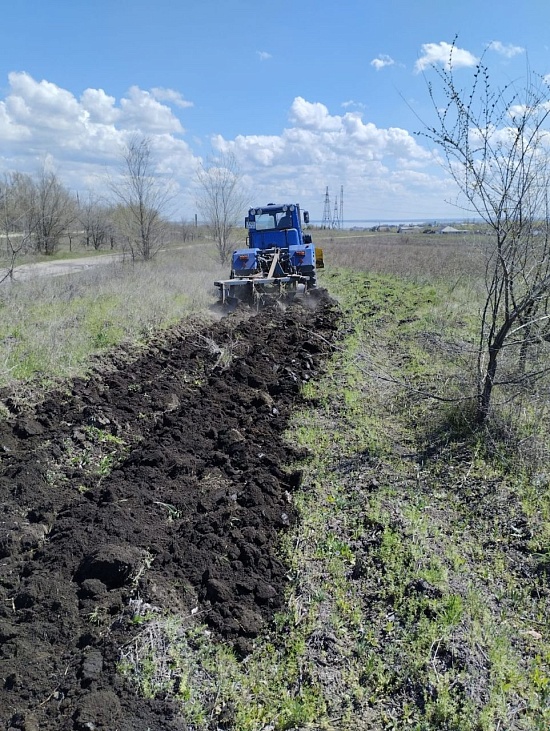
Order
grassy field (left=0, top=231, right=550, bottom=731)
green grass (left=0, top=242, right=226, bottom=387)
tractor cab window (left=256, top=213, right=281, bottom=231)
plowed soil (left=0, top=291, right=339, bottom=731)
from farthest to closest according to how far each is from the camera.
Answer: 1. tractor cab window (left=256, top=213, right=281, bottom=231)
2. green grass (left=0, top=242, right=226, bottom=387)
3. grassy field (left=0, top=231, right=550, bottom=731)
4. plowed soil (left=0, top=291, right=339, bottom=731)

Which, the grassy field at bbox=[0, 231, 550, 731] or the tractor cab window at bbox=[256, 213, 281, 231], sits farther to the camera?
the tractor cab window at bbox=[256, 213, 281, 231]

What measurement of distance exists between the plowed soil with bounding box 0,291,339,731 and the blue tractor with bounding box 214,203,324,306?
616 cm

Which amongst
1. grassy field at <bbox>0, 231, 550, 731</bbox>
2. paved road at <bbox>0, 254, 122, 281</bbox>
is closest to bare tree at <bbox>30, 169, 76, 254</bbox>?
paved road at <bbox>0, 254, 122, 281</bbox>

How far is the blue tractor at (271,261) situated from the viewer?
45.5ft

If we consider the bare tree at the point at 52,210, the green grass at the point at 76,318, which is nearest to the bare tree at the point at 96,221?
the bare tree at the point at 52,210

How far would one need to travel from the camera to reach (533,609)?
361 cm

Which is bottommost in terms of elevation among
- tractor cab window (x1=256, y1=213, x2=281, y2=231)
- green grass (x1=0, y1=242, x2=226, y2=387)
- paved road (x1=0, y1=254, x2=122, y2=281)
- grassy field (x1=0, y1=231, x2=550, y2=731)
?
grassy field (x1=0, y1=231, x2=550, y2=731)

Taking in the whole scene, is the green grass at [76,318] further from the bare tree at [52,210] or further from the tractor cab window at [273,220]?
the bare tree at [52,210]

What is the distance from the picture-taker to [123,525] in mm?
4059

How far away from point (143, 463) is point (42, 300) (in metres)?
7.93

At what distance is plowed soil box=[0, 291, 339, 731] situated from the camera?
283 cm

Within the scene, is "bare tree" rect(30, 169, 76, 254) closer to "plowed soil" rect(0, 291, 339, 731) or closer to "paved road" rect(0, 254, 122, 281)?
"paved road" rect(0, 254, 122, 281)

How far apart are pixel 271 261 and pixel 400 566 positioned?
12.0 m

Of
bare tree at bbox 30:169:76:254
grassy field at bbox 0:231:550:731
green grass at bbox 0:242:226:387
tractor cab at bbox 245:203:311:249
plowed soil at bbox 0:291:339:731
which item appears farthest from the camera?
bare tree at bbox 30:169:76:254
